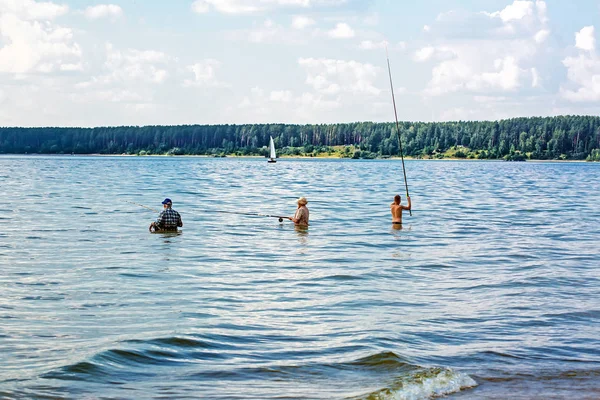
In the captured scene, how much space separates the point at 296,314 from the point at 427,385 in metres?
3.83

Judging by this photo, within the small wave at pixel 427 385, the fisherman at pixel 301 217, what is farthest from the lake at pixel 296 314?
the fisherman at pixel 301 217

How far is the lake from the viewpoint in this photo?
877 centimetres

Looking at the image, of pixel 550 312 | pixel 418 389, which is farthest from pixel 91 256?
pixel 418 389

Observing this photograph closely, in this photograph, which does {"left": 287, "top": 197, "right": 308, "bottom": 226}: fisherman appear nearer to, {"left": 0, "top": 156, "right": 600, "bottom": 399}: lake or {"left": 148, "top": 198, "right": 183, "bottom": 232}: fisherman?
{"left": 0, "top": 156, "right": 600, "bottom": 399}: lake

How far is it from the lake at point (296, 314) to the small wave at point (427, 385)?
24 millimetres

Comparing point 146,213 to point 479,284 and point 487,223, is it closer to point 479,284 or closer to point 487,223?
point 487,223

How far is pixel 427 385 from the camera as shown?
8664 mm

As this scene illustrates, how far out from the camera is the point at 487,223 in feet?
101

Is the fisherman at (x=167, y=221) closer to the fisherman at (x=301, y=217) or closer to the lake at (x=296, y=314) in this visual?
the lake at (x=296, y=314)

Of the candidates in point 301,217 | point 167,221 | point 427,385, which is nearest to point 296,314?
point 427,385

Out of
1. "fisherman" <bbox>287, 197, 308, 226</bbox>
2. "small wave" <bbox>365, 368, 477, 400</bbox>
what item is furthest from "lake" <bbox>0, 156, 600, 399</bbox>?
"fisherman" <bbox>287, 197, 308, 226</bbox>

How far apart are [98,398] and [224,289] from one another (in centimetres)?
640

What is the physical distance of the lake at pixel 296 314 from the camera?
877cm

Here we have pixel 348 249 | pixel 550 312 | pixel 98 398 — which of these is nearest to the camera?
pixel 98 398
